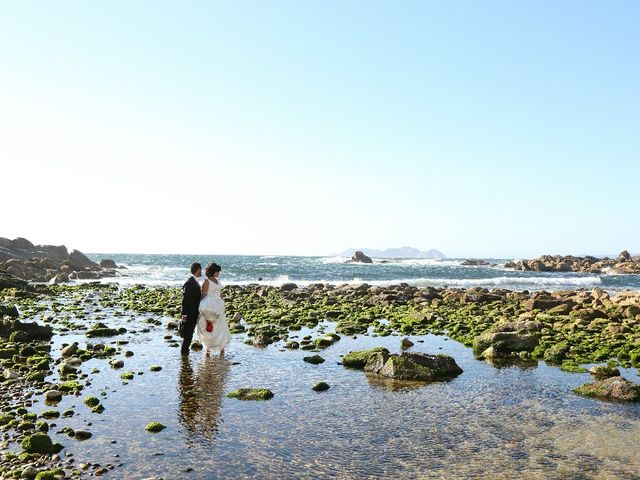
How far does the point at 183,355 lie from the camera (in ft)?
54.6

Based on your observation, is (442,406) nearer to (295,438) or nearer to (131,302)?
(295,438)

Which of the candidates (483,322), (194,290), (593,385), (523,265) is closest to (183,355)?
(194,290)

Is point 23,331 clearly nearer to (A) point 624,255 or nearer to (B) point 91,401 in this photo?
(B) point 91,401

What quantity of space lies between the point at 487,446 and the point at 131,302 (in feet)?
103

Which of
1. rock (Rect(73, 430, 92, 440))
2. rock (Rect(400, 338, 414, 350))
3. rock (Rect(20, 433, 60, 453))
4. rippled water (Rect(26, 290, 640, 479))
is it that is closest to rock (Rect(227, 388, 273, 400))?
rippled water (Rect(26, 290, 640, 479))

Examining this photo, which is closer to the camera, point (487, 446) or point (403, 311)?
point (487, 446)

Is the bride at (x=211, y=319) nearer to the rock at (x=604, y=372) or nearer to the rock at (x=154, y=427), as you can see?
the rock at (x=154, y=427)

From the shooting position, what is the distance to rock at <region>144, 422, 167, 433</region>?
9.52 m

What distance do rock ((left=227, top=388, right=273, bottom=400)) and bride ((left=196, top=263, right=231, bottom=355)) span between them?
4.82m

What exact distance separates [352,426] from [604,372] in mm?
8520

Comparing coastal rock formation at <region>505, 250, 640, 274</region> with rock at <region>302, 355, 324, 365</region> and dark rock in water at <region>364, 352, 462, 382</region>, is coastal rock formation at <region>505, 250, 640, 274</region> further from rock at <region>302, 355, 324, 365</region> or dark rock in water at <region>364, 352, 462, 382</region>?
rock at <region>302, 355, 324, 365</region>

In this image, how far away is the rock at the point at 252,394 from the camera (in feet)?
39.2

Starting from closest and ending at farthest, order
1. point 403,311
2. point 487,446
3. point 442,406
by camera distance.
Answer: point 487,446 → point 442,406 → point 403,311

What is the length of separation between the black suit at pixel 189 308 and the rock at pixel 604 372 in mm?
12476
